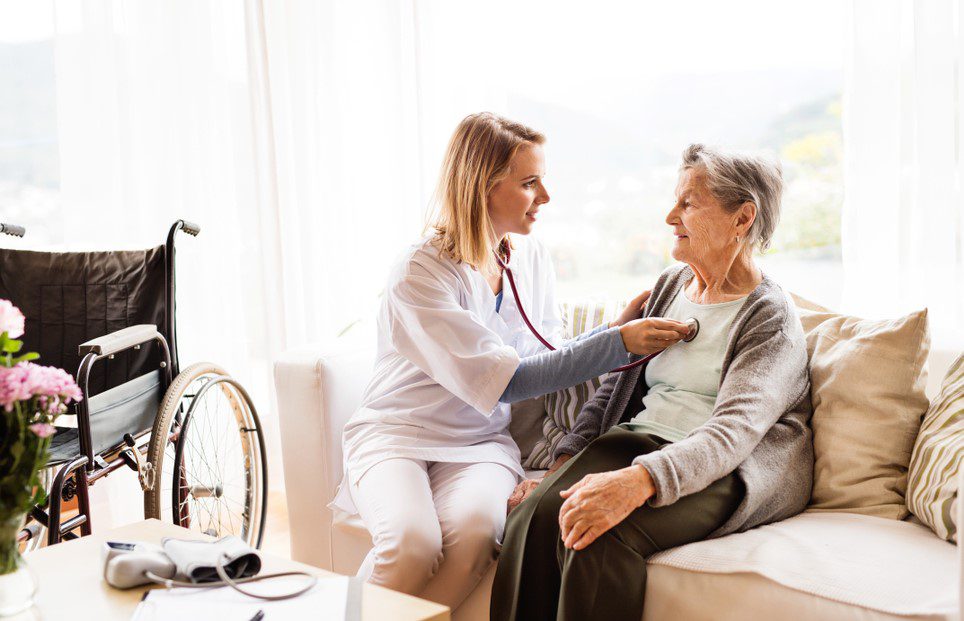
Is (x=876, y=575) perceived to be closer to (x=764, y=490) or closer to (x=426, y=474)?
(x=764, y=490)

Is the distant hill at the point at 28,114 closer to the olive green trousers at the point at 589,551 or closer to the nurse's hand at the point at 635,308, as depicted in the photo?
the nurse's hand at the point at 635,308

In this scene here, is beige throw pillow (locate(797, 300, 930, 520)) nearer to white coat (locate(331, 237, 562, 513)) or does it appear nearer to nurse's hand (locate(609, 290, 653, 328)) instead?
nurse's hand (locate(609, 290, 653, 328))

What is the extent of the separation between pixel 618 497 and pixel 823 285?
5.62ft

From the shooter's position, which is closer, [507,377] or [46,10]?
[507,377]

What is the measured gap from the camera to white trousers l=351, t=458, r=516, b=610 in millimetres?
1623

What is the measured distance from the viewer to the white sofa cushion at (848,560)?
1.29 meters

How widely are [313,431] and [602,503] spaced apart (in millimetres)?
843

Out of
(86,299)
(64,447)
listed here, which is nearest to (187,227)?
(86,299)

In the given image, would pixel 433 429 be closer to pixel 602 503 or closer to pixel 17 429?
pixel 602 503

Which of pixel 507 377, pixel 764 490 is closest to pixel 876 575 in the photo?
pixel 764 490

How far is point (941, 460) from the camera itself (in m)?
1.51

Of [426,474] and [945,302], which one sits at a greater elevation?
[945,302]

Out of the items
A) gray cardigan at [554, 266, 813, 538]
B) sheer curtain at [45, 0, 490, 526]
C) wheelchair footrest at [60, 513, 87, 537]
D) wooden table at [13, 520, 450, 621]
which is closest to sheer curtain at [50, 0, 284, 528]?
sheer curtain at [45, 0, 490, 526]

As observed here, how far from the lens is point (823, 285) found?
286 cm
